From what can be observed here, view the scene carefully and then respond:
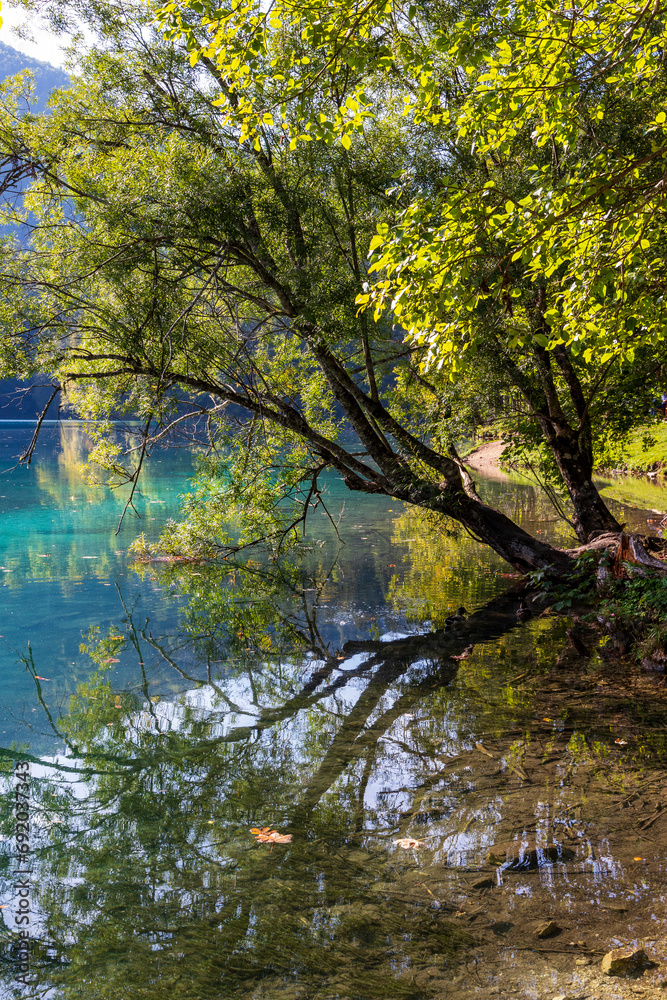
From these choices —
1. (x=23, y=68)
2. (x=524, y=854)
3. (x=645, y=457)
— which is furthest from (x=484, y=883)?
(x=645, y=457)

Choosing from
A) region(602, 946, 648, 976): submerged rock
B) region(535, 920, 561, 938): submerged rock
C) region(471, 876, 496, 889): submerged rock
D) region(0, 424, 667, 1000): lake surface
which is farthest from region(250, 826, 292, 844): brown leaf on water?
region(602, 946, 648, 976): submerged rock

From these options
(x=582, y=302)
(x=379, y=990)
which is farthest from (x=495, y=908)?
(x=582, y=302)

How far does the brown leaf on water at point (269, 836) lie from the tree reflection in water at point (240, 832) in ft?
0.19

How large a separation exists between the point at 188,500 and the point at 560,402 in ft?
20.5

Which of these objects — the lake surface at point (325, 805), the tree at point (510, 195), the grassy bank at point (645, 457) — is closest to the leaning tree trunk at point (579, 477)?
the lake surface at point (325, 805)

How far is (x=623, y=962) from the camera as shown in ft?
9.42

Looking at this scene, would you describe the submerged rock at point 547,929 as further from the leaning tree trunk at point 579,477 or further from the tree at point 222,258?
the leaning tree trunk at point 579,477

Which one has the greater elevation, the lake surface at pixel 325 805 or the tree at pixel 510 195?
the tree at pixel 510 195

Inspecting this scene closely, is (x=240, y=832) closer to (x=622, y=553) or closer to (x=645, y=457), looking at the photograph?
(x=622, y=553)

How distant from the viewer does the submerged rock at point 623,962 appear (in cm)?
284

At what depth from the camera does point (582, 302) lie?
5.27 m

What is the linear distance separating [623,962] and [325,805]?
2.20m

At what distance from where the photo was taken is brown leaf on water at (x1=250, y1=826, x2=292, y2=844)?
4.25 m

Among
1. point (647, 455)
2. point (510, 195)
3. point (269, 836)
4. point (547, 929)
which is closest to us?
point (547, 929)
